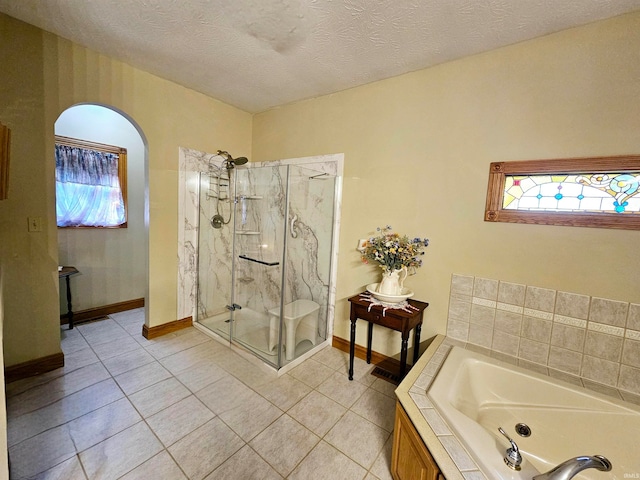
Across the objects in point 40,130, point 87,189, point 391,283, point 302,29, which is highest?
point 302,29

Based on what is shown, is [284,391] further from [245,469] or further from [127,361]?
[127,361]

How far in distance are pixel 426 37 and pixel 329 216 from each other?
5.43 ft

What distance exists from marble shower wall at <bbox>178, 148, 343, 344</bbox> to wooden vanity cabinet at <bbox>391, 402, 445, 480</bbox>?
1.48 m

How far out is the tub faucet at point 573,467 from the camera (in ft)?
3.09

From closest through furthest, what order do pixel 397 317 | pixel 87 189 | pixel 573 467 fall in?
pixel 573 467 < pixel 397 317 < pixel 87 189

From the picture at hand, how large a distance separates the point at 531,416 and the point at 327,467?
1.26m

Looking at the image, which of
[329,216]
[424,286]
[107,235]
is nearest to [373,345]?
[424,286]

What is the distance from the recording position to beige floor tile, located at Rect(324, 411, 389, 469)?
160cm

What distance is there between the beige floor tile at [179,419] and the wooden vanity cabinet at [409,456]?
49.0 inches

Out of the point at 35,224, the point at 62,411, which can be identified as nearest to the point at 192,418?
the point at 62,411

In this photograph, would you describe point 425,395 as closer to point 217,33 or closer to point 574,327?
point 574,327

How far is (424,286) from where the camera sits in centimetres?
230

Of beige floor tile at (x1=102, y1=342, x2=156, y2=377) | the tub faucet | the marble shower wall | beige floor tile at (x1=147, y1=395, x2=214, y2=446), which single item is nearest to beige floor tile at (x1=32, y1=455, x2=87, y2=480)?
beige floor tile at (x1=147, y1=395, x2=214, y2=446)

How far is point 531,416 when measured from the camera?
1.59 meters
